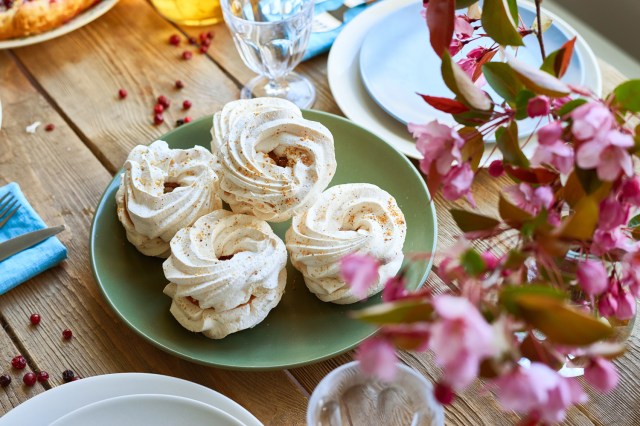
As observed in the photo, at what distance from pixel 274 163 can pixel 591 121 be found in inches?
25.9

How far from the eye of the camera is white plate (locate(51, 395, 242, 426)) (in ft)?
2.89

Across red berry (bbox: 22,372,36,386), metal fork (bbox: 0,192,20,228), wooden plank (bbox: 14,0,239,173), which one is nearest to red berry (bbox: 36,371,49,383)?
red berry (bbox: 22,372,36,386)

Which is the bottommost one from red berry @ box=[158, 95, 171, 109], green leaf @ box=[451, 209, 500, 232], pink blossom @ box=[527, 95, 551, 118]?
red berry @ box=[158, 95, 171, 109]

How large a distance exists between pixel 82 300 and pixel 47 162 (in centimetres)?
37

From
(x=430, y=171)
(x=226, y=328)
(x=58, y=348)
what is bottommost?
(x=58, y=348)

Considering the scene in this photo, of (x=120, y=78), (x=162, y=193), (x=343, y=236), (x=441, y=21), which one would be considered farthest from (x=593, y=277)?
(x=120, y=78)

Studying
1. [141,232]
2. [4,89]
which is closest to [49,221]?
[141,232]

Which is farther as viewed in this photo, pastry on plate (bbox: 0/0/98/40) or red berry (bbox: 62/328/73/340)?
pastry on plate (bbox: 0/0/98/40)

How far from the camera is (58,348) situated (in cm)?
116

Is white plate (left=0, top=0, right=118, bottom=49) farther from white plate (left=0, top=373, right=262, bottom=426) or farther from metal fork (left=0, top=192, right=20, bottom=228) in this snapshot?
white plate (left=0, top=373, right=262, bottom=426)

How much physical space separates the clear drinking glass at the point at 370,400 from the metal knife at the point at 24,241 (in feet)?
2.25

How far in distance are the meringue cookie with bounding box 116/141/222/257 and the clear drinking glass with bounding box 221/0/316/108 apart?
1.06 feet

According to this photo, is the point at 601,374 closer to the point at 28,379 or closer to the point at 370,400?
the point at 370,400

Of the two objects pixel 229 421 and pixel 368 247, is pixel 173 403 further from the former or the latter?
pixel 368 247
